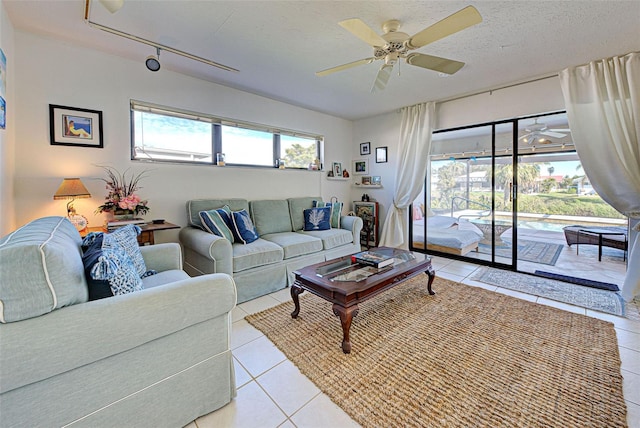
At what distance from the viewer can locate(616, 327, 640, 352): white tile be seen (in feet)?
6.23

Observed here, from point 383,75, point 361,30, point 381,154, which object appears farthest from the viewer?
point 381,154

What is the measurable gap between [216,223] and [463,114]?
3694mm

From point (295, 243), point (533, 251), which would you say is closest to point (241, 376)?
point (295, 243)

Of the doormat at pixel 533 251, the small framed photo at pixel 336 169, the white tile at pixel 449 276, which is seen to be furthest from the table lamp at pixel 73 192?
the doormat at pixel 533 251

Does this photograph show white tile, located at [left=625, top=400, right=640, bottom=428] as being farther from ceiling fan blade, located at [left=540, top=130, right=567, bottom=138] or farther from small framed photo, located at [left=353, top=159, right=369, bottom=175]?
small framed photo, located at [left=353, top=159, right=369, bottom=175]

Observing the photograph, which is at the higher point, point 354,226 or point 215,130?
point 215,130

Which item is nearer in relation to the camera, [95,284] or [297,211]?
[95,284]

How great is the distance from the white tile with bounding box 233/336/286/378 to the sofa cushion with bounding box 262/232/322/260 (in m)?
1.16

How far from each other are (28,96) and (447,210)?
16.8ft

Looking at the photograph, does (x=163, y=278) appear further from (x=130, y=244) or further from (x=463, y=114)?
(x=463, y=114)

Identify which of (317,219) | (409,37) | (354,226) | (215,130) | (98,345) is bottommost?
(98,345)

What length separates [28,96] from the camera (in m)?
2.30

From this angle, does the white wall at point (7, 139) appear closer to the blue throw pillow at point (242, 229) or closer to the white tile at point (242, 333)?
the blue throw pillow at point (242, 229)

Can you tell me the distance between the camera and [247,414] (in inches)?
53.9
